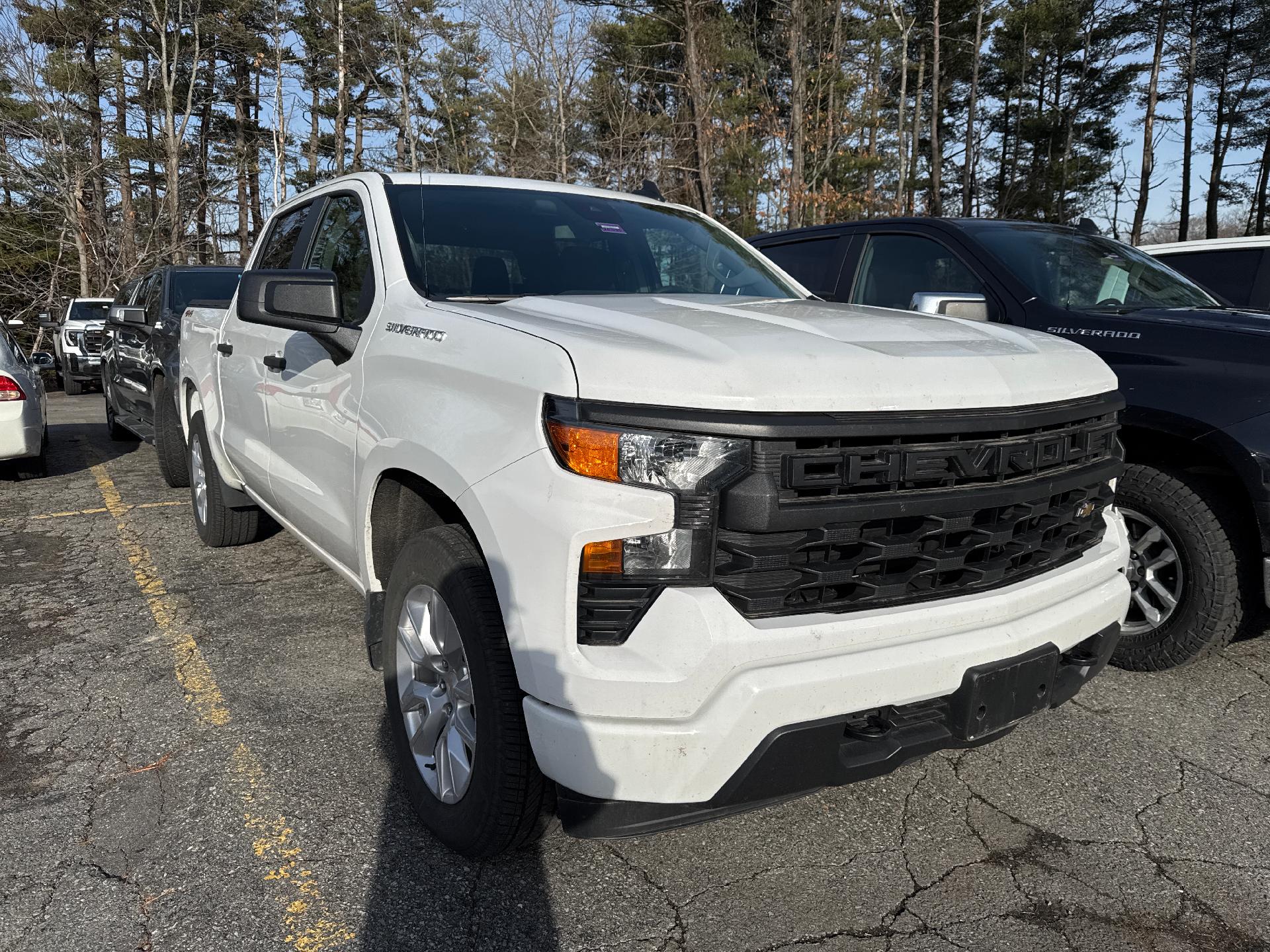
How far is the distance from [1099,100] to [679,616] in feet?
126

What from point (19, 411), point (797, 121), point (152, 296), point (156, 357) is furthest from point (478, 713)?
point (797, 121)

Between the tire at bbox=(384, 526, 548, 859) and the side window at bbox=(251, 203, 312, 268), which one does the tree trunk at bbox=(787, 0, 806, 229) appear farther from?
the tire at bbox=(384, 526, 548, 859)

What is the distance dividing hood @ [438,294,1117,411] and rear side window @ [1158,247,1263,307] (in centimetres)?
461

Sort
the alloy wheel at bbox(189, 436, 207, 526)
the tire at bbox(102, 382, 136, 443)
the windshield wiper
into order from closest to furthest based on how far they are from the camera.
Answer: the windshield wiper < the alloy wheel at bbox(189, 436, 207, 526) < the tire at bbox(102, 382, 136, 443)

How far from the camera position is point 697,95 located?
20125 mm

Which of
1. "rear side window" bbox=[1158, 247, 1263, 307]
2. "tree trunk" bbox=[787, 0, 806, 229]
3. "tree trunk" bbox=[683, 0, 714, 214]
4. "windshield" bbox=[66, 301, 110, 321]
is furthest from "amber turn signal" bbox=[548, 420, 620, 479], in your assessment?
"windshield" bbox=[66, 301, 110, 321]

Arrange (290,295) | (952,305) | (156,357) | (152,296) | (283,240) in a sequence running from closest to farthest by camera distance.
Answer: (290,295)
(952,305)
(283,240)
(156,357)
(152,296)

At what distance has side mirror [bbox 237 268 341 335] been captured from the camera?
2875 millimetres

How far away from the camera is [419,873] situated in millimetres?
2428

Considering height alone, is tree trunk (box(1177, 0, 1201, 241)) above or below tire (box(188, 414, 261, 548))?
above

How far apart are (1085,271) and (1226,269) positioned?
267 cm

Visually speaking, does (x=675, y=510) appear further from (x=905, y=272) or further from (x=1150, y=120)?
(x=1150, y=120)

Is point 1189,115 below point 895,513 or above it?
above

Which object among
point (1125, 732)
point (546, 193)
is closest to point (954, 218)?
point (546, 193)
